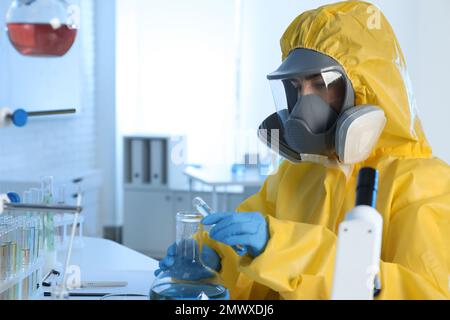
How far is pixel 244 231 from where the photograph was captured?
3.85 feet

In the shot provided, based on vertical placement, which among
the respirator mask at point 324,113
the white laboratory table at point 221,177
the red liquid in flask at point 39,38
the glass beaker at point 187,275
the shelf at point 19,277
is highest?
the red liquid in flask at point 39,38

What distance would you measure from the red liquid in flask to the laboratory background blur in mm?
3451

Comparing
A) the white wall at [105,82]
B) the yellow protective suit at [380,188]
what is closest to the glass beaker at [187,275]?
the yellow protective suit at [380,188]

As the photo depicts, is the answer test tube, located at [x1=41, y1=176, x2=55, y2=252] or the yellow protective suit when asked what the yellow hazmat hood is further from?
test tube, located at [x1=41, y1=176, x2=55, y2=252]

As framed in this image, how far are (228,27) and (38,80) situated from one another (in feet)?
5.54

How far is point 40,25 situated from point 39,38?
21 mm

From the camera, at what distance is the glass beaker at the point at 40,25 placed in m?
1.02

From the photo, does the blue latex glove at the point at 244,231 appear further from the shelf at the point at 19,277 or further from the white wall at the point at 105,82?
the white wall at the point at 105,82

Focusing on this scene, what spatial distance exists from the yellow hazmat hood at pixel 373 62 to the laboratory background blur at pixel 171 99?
2914 mm

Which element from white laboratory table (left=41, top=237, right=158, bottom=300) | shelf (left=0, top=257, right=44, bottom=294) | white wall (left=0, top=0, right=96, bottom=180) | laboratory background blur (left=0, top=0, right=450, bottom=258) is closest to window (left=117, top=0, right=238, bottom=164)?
laboratory background blur (left=0, top=0, right=450, bottom=258)

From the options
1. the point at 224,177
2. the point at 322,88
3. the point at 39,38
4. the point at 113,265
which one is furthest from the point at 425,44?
the point at 39,38

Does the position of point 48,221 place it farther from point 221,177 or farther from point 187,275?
point 221,177
